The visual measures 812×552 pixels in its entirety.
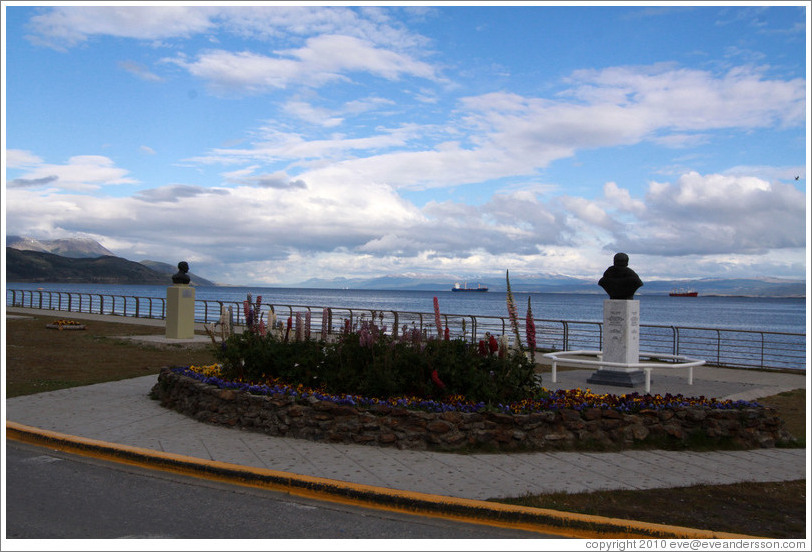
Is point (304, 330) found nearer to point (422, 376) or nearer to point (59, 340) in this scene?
point (422, 376)

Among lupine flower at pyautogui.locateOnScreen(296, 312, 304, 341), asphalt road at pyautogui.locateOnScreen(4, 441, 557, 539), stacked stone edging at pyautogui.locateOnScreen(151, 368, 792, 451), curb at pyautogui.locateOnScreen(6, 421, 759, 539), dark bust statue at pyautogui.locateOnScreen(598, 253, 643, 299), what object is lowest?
asphalt road at pyautogui.locateOnScreen(4, 441, 557, 539)

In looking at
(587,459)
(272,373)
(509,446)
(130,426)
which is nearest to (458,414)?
(509,446)

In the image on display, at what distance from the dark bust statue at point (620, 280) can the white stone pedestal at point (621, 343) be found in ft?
0.58

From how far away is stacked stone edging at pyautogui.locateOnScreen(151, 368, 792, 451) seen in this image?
7.53 meters

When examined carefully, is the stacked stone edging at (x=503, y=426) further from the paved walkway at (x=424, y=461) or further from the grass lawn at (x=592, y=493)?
the grass lawn at (x=592, y=493)

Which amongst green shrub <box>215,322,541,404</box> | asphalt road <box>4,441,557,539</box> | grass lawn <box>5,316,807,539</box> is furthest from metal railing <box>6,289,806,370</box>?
asphalt road <box>4,441,557,539</box>

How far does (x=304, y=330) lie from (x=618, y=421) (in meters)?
4.55

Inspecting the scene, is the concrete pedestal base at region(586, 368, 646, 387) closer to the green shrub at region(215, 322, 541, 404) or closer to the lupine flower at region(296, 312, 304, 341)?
the green shrub at region(215, 322, 541, 404)

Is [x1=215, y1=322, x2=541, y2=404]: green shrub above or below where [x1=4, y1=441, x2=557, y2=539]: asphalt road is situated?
above

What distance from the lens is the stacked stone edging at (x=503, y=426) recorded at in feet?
24.7

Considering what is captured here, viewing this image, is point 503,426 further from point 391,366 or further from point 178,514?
point 178,514

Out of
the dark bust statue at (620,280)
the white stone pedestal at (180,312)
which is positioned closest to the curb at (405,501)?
the dark bust statue at (620,280)

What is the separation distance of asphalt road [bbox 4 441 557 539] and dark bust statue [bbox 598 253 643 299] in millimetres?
8291

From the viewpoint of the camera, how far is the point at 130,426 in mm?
8492
